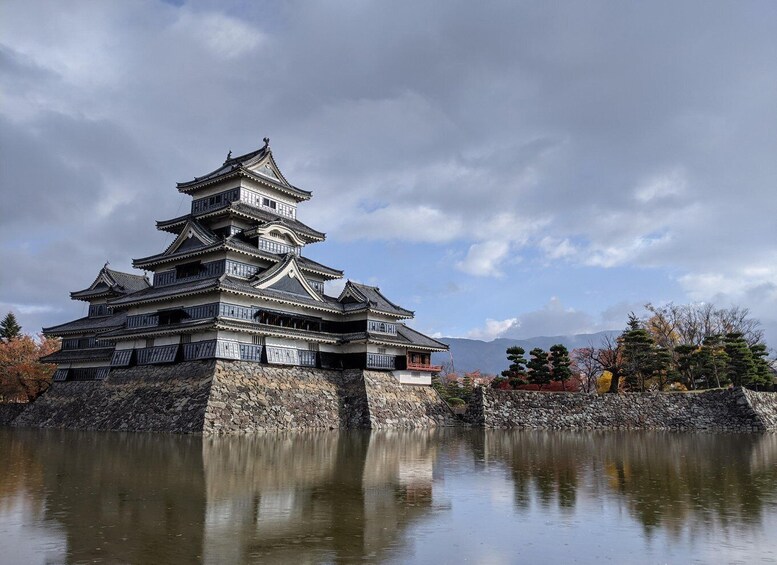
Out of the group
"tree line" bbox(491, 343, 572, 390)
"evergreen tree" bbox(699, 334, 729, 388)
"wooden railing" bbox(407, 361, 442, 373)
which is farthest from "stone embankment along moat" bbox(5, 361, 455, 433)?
"evergreen tree" bbox(699, 334, 729, 388)

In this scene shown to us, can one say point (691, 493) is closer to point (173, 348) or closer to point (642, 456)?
point (642, 456)

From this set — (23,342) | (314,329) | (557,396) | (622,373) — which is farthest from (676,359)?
(23,342)

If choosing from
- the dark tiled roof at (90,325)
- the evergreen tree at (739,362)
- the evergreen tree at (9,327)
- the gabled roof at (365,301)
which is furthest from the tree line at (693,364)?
the evergreen tree at (9,327)

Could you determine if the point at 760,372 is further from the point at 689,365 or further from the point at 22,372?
the point at 22,372

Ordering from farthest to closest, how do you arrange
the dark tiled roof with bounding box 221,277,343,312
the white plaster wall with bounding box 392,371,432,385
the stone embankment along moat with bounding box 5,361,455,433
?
the white plaster wall with bounding box 392,371,432,385 → the dark tiled roof with bounding box 221,277,343,312 → the stone embankment along moat with bounding box 5,361,455,433

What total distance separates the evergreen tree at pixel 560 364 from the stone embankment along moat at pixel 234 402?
30.7 feet

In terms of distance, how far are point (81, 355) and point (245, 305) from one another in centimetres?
1798

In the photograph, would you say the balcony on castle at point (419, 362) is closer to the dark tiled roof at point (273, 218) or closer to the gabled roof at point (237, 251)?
the gabled roof at point (237, 251)

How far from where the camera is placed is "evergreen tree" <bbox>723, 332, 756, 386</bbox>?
155 feet

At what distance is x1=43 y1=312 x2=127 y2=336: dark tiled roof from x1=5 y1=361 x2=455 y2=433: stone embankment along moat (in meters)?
4.31

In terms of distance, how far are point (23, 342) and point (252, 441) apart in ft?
132

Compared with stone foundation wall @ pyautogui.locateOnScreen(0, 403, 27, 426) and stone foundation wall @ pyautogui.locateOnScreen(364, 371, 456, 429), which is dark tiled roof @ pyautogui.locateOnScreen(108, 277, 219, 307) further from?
stone foundation wall @ pyautogui.locateOnScreen(0, 403, 27, 426)

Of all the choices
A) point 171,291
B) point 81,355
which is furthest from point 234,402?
point 81,355

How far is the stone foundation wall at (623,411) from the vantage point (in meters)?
41.2
